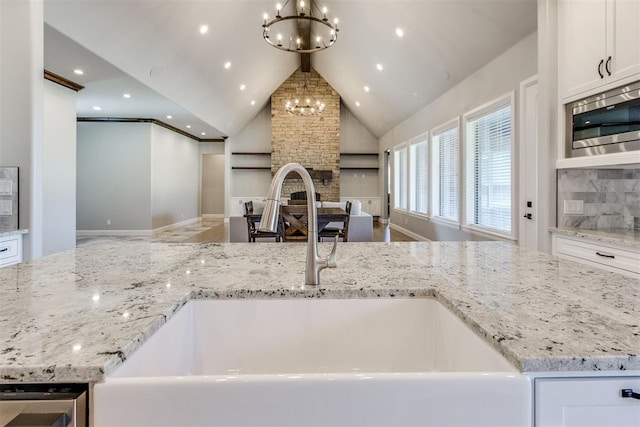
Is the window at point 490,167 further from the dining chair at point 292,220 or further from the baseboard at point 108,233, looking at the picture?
the baseboard at point 108,233

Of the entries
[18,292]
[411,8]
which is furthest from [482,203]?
[18,292]

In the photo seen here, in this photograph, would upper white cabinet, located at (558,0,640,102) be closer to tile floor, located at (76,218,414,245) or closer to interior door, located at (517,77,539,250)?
interior door, located at (517,77,539,250)

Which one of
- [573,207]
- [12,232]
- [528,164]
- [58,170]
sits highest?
[58,170]

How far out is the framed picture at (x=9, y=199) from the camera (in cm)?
284

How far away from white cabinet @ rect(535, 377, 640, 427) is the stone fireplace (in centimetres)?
1138

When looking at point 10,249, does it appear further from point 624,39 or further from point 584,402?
point 624,39

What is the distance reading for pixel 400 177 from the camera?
33.0 ft

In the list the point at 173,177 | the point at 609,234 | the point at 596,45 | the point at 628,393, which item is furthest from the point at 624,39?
the point at 173,177

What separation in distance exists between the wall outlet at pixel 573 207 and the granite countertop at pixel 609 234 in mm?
135

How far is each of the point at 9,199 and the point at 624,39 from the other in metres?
4.45

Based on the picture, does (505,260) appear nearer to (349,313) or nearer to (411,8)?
(349,313)

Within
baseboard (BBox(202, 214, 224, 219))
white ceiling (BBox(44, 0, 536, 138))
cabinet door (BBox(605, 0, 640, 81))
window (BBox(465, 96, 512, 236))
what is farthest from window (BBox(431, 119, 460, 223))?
baseboard (BBox(202, 214, 224, 219))

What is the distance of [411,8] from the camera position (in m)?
4.75

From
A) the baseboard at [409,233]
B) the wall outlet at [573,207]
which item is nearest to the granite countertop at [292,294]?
the wall outlet at [573,207]
